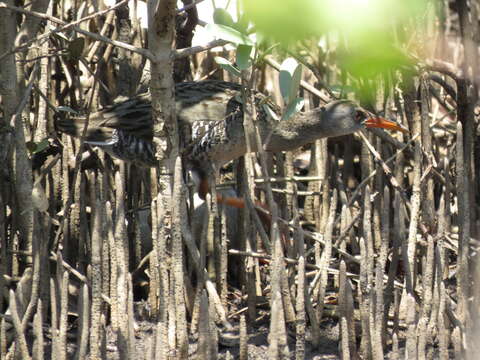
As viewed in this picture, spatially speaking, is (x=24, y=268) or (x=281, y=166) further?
(x=281, y=166)

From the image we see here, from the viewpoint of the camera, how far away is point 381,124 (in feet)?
12.3

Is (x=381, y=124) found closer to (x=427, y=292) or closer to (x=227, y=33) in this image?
(x=427, y=292)

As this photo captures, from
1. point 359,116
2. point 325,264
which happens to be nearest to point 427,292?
point 325,264

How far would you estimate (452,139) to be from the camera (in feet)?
14.0

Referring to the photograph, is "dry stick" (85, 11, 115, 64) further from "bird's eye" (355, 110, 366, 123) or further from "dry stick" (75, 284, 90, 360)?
"dry stick" (75, 284, 90, 360)

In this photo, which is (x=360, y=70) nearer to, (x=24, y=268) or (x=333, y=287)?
(x=24, y=268)

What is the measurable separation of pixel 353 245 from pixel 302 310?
1.22 meters

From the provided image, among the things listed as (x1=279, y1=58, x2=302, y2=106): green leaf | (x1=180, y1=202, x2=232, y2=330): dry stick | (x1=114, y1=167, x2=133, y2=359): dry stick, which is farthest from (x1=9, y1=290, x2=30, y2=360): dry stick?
(x1=279, y1=58, x2=302, y2=106): green leaf

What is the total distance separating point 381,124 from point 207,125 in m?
0.79

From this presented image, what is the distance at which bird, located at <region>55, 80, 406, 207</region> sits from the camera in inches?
143

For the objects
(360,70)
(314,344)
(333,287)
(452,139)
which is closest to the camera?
(360,70)

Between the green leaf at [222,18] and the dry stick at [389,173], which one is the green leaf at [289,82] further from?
the dry stick at [389,173]

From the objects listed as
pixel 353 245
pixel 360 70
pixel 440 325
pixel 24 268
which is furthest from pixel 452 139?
pixel 360 70

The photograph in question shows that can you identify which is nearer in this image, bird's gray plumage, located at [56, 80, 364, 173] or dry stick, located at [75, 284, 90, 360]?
dry stick, located at [75, 284, 90, 360]
